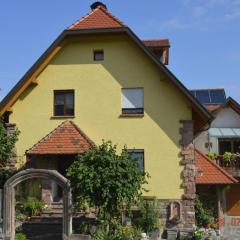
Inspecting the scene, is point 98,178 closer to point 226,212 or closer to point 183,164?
point 183,164

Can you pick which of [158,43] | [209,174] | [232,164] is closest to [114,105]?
[209,174]

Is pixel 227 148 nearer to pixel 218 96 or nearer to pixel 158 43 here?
pixel 218 96

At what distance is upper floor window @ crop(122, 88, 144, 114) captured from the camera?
2308 centimetres

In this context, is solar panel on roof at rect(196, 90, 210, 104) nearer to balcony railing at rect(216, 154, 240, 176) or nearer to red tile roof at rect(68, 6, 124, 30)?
balcony railing at rect(216, 154, 240, 176)

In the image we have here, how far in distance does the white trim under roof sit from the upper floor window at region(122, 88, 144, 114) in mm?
9988

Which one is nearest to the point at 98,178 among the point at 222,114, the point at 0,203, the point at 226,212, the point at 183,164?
the point at 0,203

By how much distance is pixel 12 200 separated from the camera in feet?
61.1

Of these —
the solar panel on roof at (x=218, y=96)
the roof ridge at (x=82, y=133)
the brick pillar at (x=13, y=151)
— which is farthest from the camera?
the solar panel on roof at (x=218, y=96)

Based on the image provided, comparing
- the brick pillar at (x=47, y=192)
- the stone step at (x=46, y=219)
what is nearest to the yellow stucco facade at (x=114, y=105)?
the brick pillar at (x=47, y=192)

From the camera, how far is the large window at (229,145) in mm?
32000

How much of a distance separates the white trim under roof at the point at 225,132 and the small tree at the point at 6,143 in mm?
14008

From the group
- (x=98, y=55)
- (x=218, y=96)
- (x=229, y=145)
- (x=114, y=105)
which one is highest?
(x=218, y=96)

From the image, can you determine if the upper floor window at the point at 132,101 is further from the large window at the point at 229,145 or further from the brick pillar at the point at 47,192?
the large window at the point at 229,145

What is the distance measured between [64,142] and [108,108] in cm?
275
